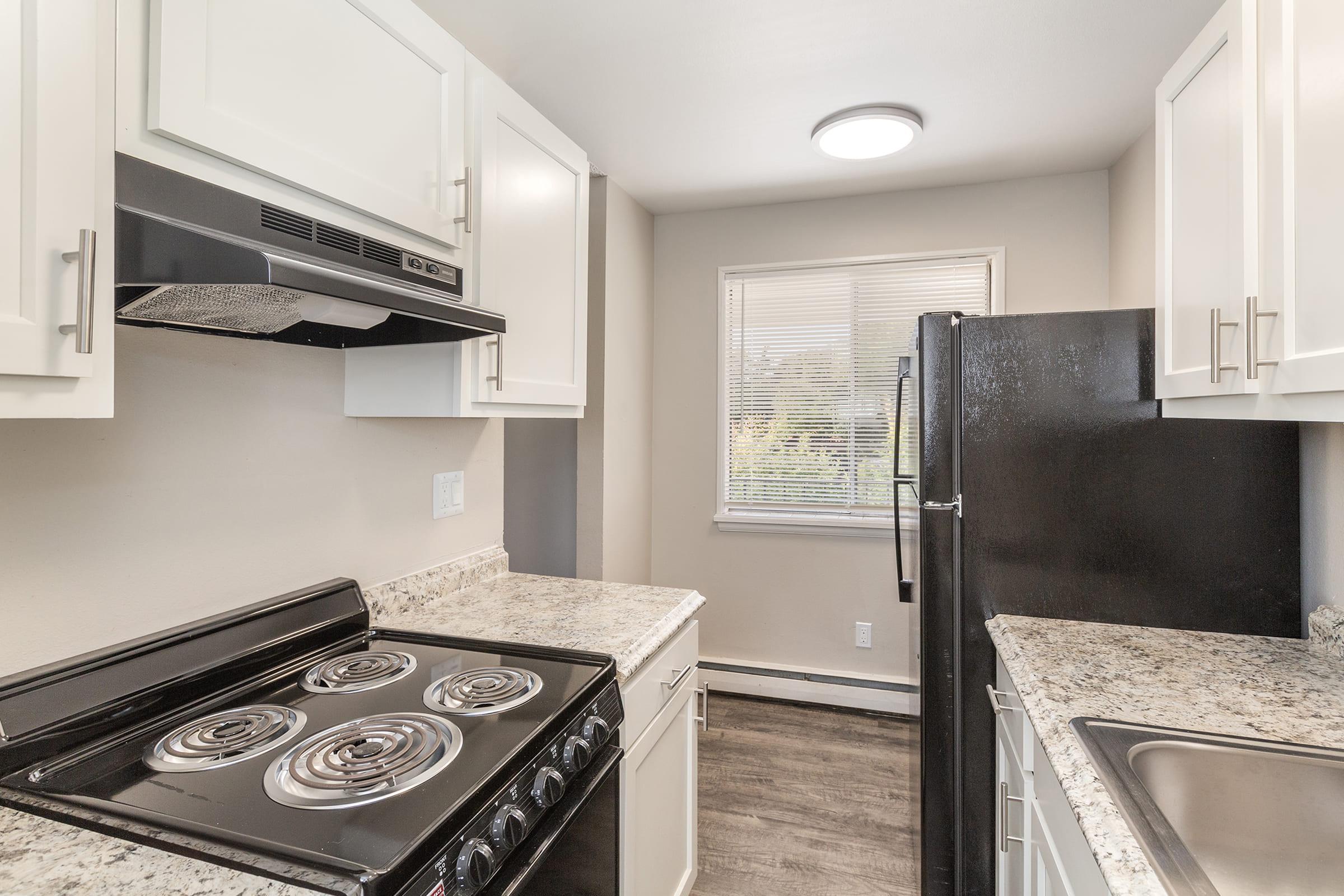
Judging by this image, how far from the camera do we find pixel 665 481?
3.59 meters

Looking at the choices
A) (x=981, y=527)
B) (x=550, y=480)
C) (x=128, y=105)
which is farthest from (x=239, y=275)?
(x=550, y=480)

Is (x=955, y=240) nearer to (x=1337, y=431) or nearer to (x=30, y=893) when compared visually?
(x=1337, y=431)

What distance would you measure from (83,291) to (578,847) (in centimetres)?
103

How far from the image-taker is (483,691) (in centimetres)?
119

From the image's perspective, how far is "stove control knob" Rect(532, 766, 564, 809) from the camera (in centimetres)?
99

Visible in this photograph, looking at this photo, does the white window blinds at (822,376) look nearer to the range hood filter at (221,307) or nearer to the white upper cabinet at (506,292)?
the white upper cabinet at (506,292)

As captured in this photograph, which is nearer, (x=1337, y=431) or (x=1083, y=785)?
(x=1083, y=785)

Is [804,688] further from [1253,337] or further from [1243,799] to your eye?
[1253,337]

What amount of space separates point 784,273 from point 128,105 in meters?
2.90

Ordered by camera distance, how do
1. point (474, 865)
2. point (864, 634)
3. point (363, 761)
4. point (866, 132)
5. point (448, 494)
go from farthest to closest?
point (864, 634) < point (866, 132) < point (448, 494) < point (363, 761) < point (474, 865)

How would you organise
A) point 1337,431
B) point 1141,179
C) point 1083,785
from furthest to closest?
1. point 1141,179
2. point 1337,431
3. point 1083,785

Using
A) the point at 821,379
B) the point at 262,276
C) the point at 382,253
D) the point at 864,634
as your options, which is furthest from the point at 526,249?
the point at 864,634

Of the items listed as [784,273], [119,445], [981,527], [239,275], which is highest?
[784,273]

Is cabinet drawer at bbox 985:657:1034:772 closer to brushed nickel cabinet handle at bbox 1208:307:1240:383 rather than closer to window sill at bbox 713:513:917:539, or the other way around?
brushed nickel cabinet handle at bbox 1208:307:1240:383
